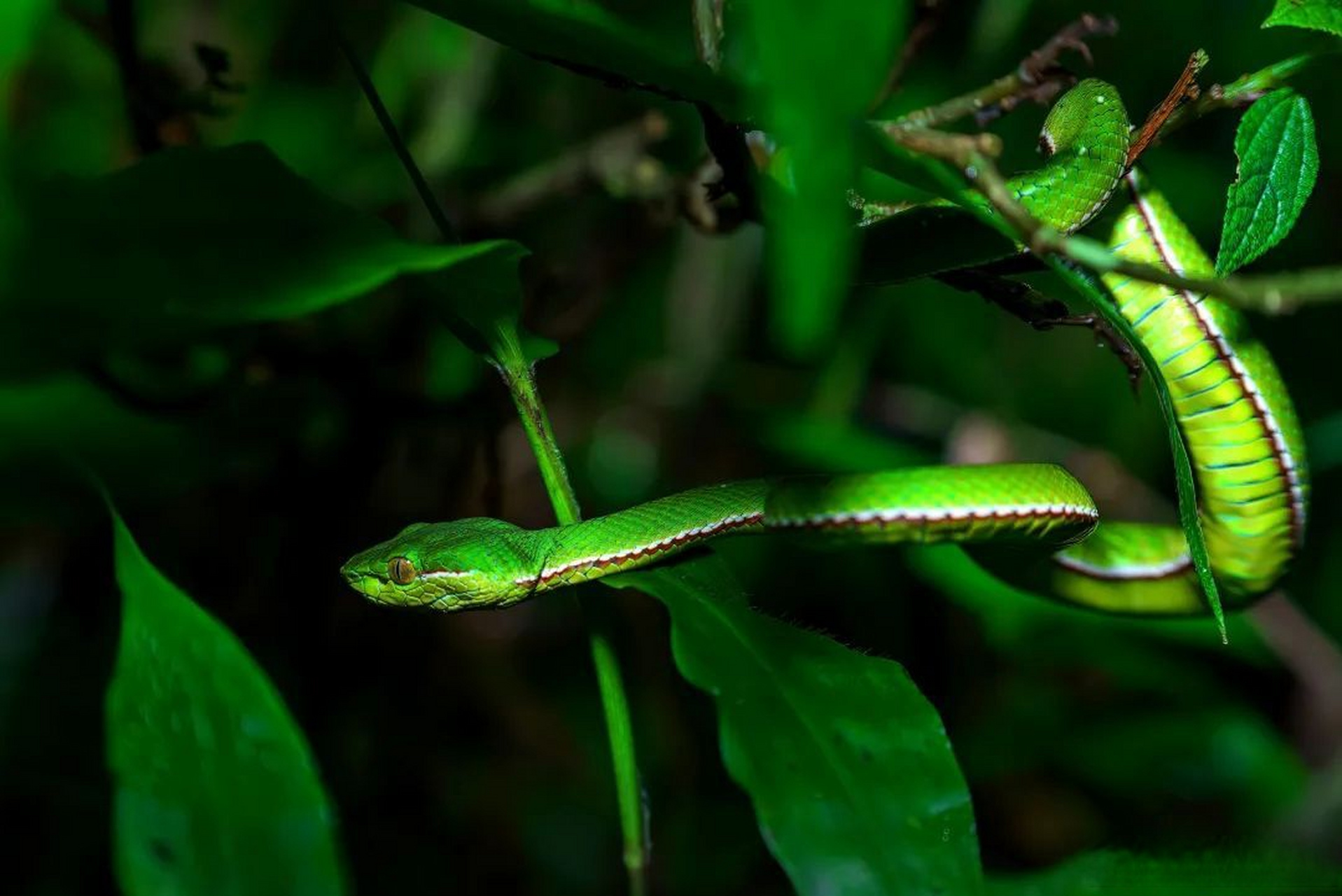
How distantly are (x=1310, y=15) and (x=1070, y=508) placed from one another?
58 cm

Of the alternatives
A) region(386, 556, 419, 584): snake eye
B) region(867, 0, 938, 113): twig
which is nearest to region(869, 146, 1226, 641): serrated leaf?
region(867, 0, 938, 113): twig

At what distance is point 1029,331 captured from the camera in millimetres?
4363

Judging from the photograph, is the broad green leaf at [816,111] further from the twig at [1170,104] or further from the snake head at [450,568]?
the snake head at [450,568]

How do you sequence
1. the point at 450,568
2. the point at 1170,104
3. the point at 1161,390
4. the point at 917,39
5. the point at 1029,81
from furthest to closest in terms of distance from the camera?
the point at 917,39, the point at 450,568, the point at 1029,81, the point at 1170,104, the point at 1161,390

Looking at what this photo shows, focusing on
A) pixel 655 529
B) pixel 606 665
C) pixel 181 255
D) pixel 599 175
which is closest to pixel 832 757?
pixel 606 665

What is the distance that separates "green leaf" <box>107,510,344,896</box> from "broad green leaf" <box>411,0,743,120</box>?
0.62 m

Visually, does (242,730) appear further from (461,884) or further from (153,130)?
(461,884)

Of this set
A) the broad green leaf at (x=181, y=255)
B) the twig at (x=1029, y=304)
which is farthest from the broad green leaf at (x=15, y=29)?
the twig at (x=1029, y=304)

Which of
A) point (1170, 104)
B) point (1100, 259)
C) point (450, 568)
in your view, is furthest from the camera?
point (450, 568)

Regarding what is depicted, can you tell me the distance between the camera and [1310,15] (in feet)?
3.47

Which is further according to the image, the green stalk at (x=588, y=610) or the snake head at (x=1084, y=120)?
the snake head at (x=1084, y=120)

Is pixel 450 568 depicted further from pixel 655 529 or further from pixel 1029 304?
pixel 1029 304

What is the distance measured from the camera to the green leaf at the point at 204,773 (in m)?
0.96

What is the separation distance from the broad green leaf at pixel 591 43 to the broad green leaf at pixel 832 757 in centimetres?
52
